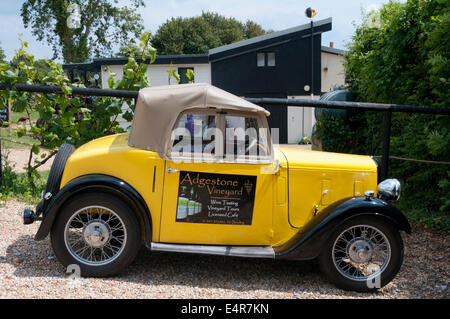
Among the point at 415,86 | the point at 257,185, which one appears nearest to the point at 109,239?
the point at 257,185

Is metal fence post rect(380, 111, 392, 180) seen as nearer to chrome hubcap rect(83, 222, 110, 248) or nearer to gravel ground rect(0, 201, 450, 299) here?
gravel ground rect(0, 201, 450, 299)

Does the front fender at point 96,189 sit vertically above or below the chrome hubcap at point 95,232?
above

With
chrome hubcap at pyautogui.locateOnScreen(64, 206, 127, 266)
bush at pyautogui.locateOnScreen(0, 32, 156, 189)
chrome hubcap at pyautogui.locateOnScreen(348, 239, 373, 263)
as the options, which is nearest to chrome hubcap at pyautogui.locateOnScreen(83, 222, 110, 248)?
chrome hubcap at pyautogui.locateOnScreen(64, 206, 127, 266)

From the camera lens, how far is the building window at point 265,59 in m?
22.0

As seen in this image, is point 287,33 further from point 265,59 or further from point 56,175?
point 56,175

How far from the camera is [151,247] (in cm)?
374

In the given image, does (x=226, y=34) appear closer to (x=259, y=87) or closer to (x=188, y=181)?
(x=259, y=87)

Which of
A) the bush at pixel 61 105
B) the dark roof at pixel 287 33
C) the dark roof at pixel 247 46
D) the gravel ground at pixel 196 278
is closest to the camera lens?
the gravel ground at pixel 196 278

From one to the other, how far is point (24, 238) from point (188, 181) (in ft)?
7.67

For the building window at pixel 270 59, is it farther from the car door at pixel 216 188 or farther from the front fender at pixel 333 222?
the front fender at pixel 333 222

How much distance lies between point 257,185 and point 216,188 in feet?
1.30

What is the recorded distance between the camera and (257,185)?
3.87 m

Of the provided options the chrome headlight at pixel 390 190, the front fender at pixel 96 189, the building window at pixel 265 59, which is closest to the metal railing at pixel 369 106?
the chrome headlight at pixel 390 190

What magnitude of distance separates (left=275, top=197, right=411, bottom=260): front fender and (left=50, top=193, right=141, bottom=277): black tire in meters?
1.38
